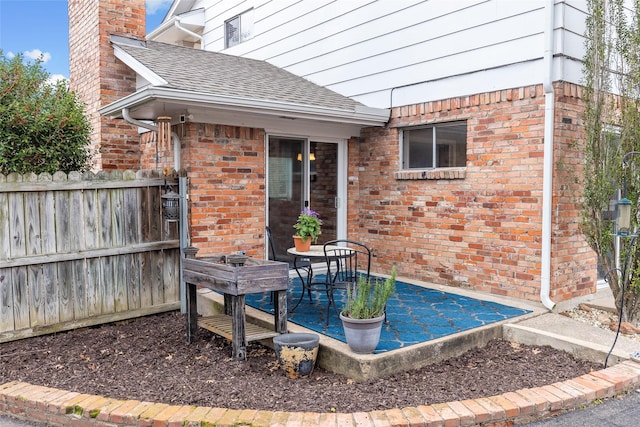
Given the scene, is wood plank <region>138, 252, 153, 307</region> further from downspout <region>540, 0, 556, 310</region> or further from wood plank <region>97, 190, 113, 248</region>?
downspout <region>540, 0, 556, 310</region>

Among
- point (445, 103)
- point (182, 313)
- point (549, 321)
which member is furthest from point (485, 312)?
point (182, 313)

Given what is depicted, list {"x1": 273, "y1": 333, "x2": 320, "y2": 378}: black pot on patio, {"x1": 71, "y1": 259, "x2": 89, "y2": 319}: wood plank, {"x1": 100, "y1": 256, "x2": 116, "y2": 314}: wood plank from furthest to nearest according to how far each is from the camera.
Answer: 1. {"x1": 100, "y1": 256, "x2": 116, "y2": 314}: wood plank
2. {"x1": 71, "y1": 259, "x2": 89, "y2": 319}: wood plank
3. {"x1": 273, "y1": 333, "x2": 320, "y2": 378}: black pot on patio

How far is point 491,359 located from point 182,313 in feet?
11.9

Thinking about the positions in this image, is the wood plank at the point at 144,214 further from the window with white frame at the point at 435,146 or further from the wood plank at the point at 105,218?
the window with white frame at the point at 435,146

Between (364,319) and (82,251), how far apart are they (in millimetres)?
3348

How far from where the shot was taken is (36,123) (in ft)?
19.1

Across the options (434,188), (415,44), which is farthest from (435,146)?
(415,44)

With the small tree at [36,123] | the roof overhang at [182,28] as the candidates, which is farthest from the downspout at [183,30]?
the small tree at [36,123]

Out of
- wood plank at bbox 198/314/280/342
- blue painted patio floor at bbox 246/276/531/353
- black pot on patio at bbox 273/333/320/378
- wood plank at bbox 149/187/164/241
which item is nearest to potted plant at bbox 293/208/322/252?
blue painted patio floor at bbox 246/276/531/353

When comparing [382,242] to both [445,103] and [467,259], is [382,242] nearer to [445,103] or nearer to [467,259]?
[467,259]

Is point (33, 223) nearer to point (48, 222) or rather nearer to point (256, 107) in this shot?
point (48, 222)

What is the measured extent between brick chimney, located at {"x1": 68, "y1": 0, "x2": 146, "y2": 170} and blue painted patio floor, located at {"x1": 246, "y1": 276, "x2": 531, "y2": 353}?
4.04 meters

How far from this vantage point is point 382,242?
25.0ft

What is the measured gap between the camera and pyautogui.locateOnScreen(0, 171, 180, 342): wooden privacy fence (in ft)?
16.0
